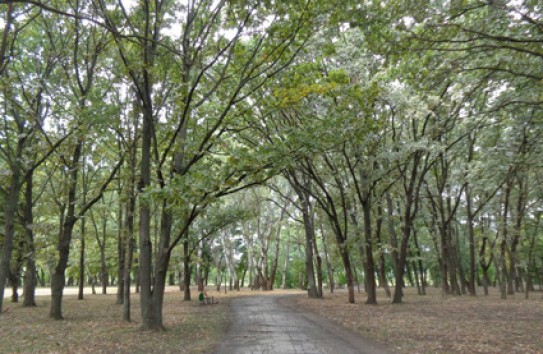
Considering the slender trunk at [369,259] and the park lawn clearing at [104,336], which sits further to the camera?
the slender trunk at [369,259]

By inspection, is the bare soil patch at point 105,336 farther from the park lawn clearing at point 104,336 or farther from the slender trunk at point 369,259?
the slender trunk at point 369,259

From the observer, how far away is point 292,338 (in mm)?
9523

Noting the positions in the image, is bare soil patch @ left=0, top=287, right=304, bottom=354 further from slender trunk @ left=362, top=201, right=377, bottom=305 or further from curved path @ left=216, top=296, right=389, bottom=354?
slender trunk @ left=362, top=201, right=377, bottom=305

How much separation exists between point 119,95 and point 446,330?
14.3 meters

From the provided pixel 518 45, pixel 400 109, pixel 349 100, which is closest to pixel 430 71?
Answer: pixel 518 45

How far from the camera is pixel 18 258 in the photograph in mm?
23234

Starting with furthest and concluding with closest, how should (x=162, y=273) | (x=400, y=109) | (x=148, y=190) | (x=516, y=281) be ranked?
(x=516, y=281) < (x=400, y=109) < (x=162, y=273) < (x=148, y=190)

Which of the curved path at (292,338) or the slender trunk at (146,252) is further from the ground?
the slender trunk at (146,252)

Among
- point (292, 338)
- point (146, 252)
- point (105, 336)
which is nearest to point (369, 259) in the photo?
point (292, 338)

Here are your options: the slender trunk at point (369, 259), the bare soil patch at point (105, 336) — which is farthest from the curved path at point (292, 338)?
the slender trunk at point (369, 259)

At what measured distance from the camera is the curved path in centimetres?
826

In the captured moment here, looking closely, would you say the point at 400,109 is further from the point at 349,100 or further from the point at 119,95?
the point at 119,95

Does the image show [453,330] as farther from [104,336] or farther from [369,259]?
[104,336]

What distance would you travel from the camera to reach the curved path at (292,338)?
8.26 m
